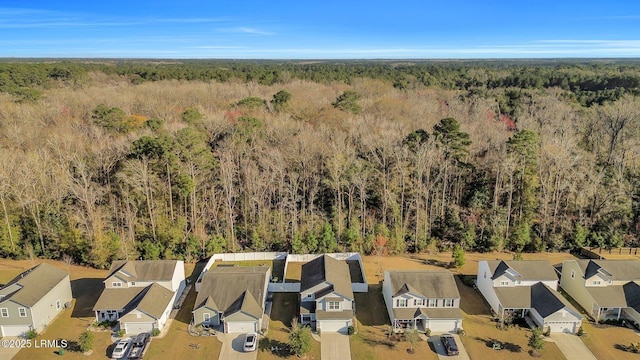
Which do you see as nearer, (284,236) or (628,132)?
(284,236)

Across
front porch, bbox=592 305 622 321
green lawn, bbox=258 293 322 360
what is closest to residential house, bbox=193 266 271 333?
green lawn, bbox=258 293 322 360

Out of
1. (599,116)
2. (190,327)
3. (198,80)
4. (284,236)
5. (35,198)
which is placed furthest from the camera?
(198,80)

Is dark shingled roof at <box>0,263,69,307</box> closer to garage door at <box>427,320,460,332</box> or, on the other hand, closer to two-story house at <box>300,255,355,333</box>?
two-story house at <box>300,255,355,333</box>

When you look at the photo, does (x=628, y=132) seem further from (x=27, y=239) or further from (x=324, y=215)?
(x=27, y=239)

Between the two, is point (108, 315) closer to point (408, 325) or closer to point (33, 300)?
point (33, 300)

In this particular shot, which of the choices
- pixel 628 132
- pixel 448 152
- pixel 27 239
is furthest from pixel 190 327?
pixel 628 132

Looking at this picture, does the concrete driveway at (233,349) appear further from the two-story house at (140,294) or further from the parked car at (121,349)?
the parked car at (121,349)

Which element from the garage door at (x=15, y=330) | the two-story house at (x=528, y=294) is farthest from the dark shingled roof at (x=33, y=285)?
the two-story house at (x=528, y=294)
